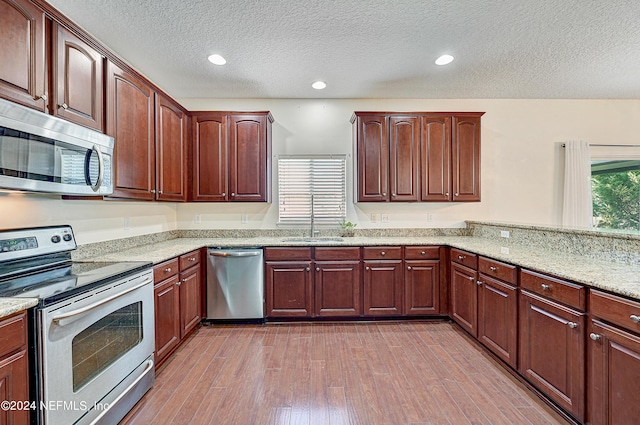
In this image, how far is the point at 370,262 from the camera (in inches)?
127

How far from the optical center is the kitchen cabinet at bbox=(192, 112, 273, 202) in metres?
3.43

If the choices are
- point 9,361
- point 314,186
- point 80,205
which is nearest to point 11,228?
point 80,205

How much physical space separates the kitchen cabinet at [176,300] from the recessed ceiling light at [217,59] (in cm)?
194

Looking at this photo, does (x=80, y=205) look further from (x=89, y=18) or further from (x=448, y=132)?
(x=448, y=132)

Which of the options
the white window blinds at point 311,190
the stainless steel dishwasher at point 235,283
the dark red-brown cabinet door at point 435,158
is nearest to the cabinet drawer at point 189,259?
the stainless steel dishwasher at point 235,283

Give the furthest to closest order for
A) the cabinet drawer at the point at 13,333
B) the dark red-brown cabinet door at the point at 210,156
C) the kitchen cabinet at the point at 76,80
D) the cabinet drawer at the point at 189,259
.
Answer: the dark red-brown cabinet door at the point at 210,156 < the cabinet drawer at the point at 189,259 < the kitchen cabinet at the point at 76,80 < the cabinet drawer at the point at 13,333

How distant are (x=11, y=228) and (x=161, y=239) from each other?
1630 millimetres

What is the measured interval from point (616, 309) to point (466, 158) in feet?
7.89

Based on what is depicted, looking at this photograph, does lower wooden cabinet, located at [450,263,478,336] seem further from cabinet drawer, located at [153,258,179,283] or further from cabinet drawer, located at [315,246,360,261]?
cabinet drawer, located at [153,258,179,283]

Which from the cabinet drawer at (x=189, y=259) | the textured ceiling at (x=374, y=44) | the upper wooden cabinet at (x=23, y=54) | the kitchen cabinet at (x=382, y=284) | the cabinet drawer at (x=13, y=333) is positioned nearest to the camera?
the cabinet drawer at (x=13, y=333)

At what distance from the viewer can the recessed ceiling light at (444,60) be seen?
279 centimetres

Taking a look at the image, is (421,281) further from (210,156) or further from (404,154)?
(210,156)

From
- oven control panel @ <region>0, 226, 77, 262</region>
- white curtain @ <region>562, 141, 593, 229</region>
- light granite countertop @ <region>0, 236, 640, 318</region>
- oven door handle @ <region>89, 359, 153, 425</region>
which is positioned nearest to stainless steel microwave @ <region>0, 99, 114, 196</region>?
oven control panel @ <region>0, 226, 77, 262</region>

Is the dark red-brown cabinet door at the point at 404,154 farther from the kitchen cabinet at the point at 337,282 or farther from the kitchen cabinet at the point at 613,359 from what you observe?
the kitchen cabinet at the point at 613,359
